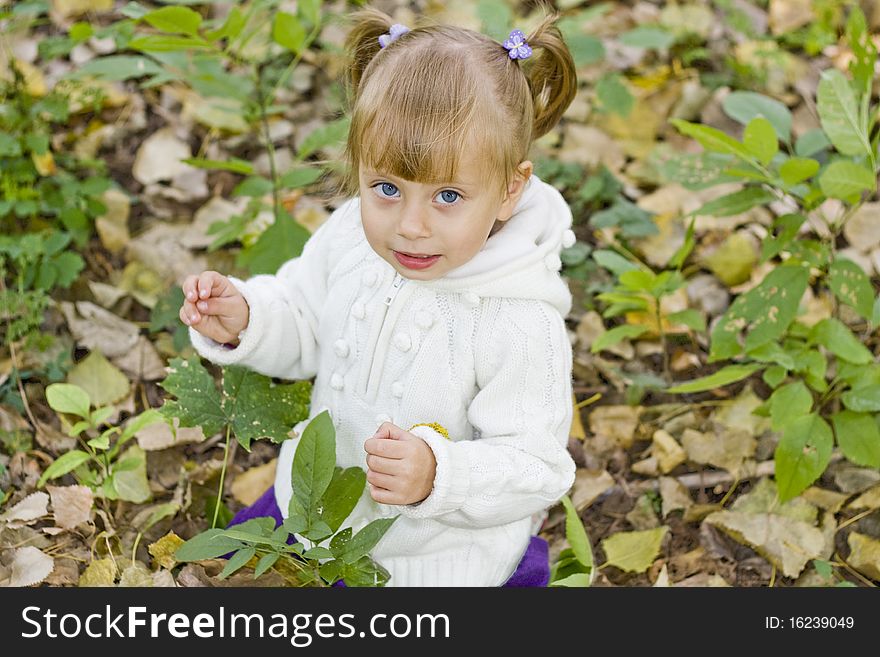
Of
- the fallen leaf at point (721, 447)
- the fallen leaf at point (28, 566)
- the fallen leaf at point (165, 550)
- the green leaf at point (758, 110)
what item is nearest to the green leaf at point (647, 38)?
the green leaf at point (758, 110)

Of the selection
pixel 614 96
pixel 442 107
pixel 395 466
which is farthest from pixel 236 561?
pixel 614 96

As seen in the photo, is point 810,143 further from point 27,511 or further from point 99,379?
point 27,511

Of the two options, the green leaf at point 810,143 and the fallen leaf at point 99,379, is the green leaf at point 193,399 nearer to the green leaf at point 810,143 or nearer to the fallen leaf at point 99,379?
the fallen leaf at point 99,379

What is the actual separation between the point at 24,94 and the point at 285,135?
70 centimetres

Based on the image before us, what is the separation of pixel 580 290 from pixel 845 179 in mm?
769

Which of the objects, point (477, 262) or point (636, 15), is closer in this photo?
point (477, 262)

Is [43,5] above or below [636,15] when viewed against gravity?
above

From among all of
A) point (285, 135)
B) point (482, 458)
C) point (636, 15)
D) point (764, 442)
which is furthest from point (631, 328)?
point (636, 15)

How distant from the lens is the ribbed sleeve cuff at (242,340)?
5.64ft

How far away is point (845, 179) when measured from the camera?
1925 millimetres

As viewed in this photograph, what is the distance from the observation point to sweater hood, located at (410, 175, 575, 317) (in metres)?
1.58

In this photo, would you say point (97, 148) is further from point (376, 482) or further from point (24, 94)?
point (376, 482)

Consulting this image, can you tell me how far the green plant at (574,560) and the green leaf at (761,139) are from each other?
2.52 ft

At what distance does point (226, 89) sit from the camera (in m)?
2.33
